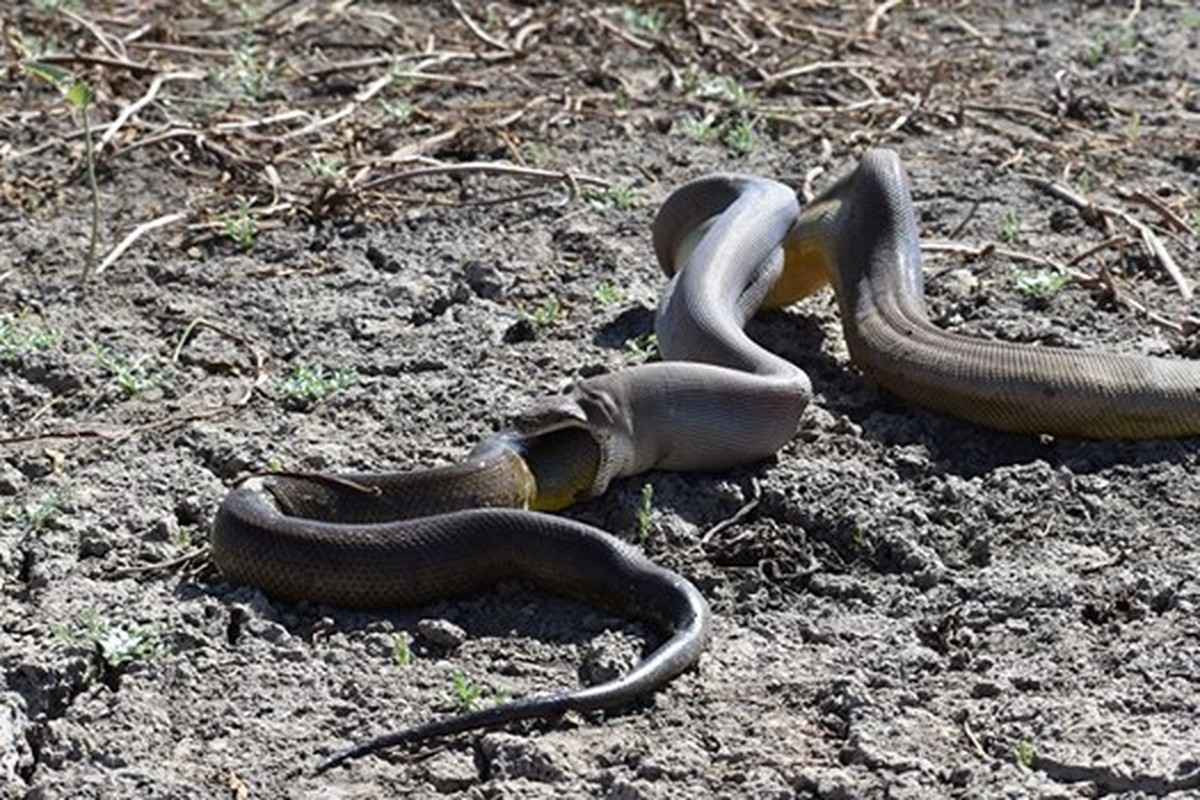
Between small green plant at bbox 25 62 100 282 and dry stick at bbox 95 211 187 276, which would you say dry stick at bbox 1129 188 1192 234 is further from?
small green plant at bbox 25 62 100 282

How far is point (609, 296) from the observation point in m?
7.85

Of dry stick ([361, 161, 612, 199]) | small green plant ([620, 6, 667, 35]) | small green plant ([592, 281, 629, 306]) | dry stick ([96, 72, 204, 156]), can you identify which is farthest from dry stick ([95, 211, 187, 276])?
small green plant ([620, 6, 667, 35])

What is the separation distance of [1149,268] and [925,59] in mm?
2606

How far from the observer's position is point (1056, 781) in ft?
16.7

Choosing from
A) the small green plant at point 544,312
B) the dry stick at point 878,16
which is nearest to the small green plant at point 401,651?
the small green plant at point 544,312

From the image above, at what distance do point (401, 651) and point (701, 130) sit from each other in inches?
166

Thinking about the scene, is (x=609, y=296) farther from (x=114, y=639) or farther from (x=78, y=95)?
(x=114, y=639)

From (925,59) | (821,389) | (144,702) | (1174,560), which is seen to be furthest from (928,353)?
(925,59)

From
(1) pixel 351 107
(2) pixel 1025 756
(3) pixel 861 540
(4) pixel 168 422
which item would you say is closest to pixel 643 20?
(1) pixel 351 107

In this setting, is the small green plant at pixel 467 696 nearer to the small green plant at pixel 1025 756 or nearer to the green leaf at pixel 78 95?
the small green plant at pixel 1025 756

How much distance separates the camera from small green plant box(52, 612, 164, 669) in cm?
558

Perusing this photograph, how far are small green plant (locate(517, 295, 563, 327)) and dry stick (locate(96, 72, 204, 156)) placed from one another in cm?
210

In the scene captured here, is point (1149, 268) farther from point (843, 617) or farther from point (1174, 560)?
point (843, 617)

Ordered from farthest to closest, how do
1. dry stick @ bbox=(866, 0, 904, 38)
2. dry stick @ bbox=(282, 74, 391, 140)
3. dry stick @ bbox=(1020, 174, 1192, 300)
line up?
dry stick @ bbox=(866, 0, 904, 38) < dry stick @ bbox=(282, 74, 391, 140) < dry stick @ bbox=(1020, 174, 1192, 300)
